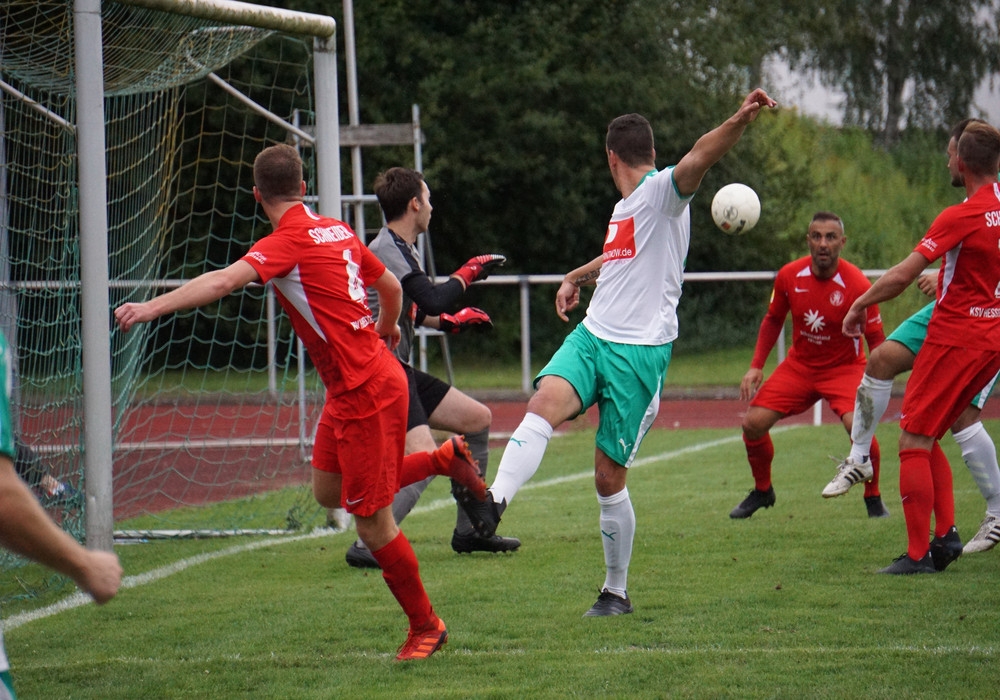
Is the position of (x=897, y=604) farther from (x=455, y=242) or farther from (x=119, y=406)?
(x=455, y=242)

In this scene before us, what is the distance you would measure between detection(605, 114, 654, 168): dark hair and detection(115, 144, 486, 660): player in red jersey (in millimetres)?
1168

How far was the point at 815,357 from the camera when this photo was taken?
23.4ft

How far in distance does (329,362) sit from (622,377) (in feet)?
3.86

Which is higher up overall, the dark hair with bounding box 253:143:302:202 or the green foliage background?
the green foliage background

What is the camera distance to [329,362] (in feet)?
13.6

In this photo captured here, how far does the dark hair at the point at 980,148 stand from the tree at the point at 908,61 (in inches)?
1075

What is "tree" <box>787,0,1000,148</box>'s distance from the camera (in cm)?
3120

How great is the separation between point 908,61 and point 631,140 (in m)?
30.1

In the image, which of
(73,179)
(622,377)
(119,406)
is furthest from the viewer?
(119,406)

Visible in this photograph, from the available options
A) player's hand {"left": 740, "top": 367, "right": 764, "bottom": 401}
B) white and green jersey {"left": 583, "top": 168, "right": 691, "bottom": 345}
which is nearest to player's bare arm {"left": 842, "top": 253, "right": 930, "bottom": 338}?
white and green jersey {"left": 583, "top": 168, "right": 691, "bottom": 345}

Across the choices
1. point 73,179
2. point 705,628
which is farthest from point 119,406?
point 705,628

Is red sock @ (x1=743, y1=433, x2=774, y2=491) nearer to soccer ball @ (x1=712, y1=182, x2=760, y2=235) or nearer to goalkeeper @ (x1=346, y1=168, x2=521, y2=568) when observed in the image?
goalkeeper @ (x1=346, y1=168, x2=521, y2=568)

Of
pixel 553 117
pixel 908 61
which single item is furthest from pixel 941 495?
pixel 908 61

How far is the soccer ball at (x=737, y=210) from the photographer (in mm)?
5160
